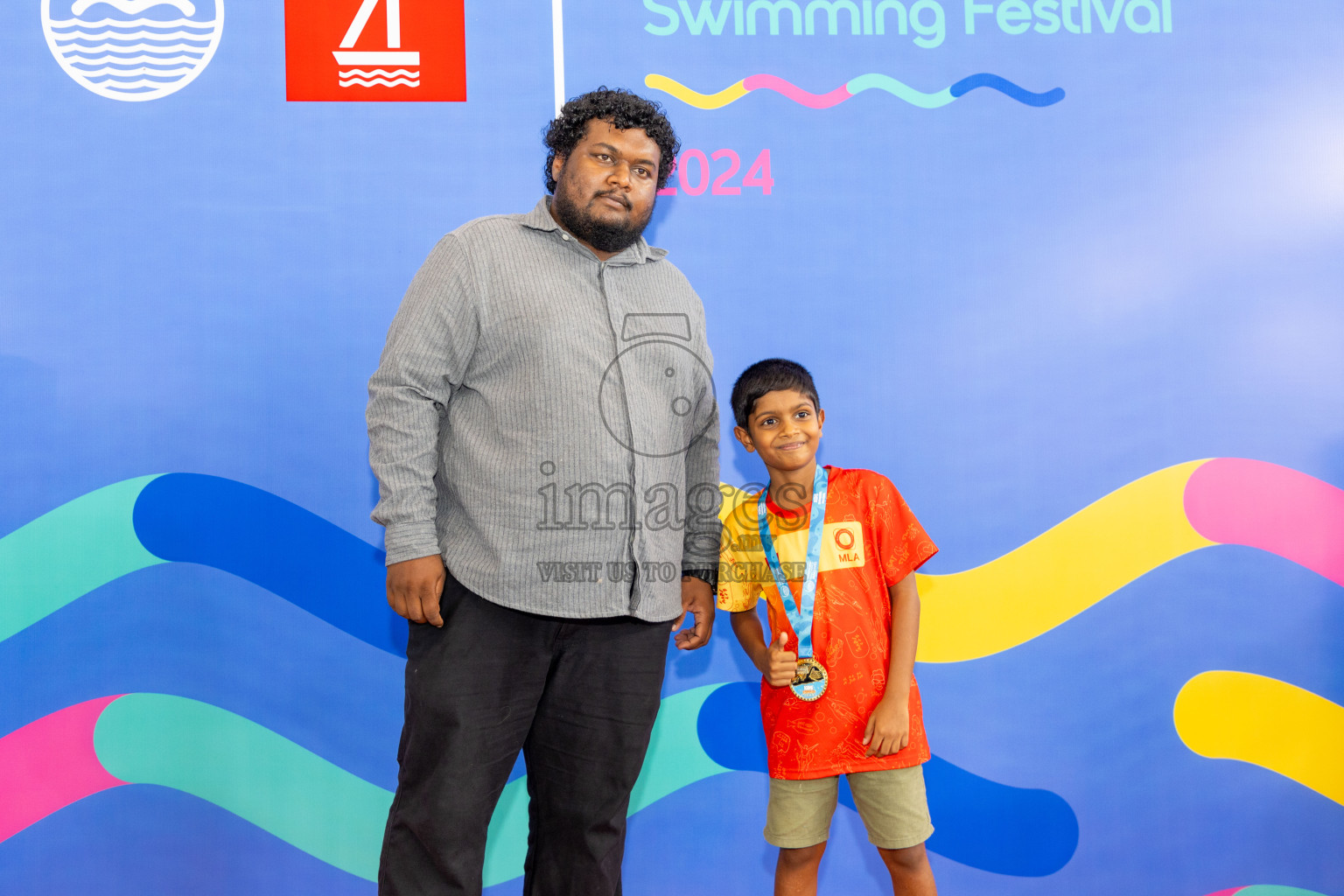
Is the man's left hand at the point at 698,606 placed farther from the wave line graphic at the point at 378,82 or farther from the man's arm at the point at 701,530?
the wave line graphic at the point at 378,82

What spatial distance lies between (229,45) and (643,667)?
1741mm

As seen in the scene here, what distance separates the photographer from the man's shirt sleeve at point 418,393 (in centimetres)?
137

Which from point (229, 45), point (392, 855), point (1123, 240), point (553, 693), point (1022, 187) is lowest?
point (392, 855)

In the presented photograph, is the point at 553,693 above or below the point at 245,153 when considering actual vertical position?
below

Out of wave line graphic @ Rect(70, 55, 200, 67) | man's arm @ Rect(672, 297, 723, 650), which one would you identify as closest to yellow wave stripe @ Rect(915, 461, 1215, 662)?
man's arm @ Rect(672, 297, 723, 650)

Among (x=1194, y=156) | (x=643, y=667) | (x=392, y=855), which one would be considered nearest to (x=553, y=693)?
(x=643, y=667)

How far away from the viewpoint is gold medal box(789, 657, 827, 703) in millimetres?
1569

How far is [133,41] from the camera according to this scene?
→ 201 centimetres

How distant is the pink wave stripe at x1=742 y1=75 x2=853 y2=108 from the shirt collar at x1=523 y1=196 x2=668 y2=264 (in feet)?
2.44

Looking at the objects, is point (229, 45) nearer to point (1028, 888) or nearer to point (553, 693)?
point (553, 693)

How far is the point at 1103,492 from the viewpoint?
217 cm

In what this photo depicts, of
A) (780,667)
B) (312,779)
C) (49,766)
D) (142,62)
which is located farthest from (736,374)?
(49,766)

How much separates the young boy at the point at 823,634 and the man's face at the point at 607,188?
1.31 ft

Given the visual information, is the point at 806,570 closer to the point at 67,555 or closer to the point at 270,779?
the point at 270,779
